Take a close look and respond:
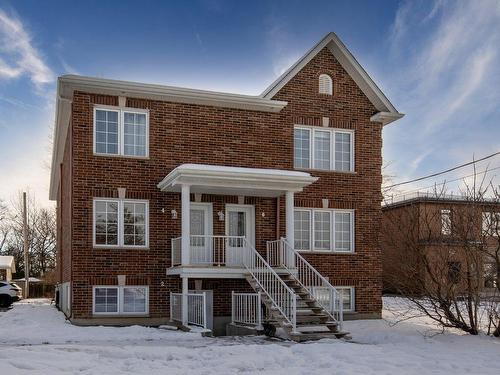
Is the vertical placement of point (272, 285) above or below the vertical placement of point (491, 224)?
below

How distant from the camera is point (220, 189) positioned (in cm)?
→ 1839

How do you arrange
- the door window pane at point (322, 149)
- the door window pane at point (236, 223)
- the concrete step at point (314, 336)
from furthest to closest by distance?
the door window pane at point (322, 149), the door window pane at point (236, 223), the concrete step at point (314, 336)

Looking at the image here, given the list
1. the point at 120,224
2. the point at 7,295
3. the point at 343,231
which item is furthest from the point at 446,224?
the point at 7,295

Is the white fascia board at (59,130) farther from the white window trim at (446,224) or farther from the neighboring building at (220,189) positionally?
the white window trim at (446,224)

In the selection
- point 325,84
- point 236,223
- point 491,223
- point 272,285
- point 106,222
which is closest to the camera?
point 491,223

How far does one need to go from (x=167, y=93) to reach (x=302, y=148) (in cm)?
495

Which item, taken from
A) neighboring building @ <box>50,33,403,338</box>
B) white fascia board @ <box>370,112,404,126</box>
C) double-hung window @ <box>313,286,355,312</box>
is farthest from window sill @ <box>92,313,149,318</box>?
white fascia board @ <box>370,112,404,126</box>

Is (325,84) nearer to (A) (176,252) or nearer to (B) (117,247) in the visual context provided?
(A) (176,252)

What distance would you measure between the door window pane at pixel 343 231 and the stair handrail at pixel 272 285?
11.9 ft

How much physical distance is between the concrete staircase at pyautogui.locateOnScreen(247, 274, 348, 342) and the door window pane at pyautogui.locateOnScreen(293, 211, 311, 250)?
2.98 m

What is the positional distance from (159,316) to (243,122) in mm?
6579

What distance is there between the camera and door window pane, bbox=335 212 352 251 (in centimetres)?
2088

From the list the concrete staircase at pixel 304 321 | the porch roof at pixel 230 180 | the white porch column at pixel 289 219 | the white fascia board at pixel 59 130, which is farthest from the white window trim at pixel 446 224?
the white fascia board at pixel 59 130

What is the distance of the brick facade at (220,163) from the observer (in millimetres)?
17906
